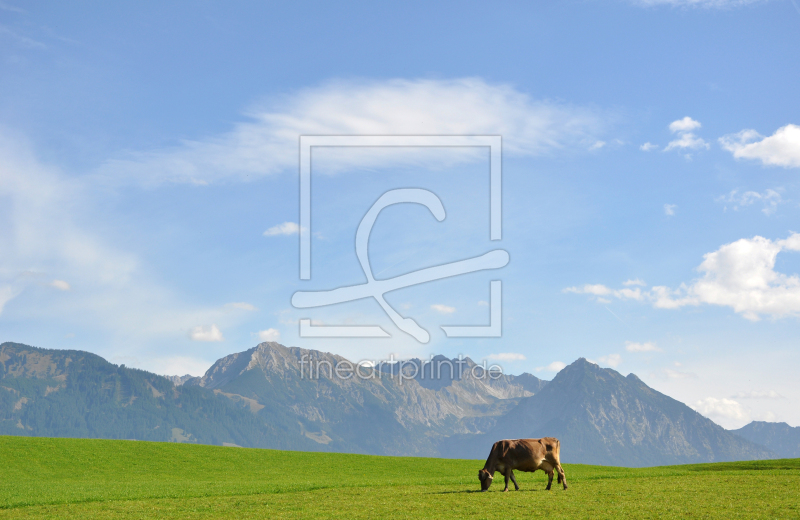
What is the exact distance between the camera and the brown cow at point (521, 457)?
115ft

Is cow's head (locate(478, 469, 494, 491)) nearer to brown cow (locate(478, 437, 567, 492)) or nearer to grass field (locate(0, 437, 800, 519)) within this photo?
brown cow (locate(478, 437, 567, 492))

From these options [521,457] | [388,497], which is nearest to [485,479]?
[521,457]

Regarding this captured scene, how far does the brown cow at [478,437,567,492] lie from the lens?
1374 inches

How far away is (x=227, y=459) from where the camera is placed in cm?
8106

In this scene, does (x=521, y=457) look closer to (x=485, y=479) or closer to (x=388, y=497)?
(x=485, y=479)

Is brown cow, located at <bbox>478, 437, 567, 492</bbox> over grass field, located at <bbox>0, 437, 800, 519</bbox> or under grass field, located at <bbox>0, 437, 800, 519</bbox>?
over

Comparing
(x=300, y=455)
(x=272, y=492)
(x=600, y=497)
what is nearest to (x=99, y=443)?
(x=300, y=455)

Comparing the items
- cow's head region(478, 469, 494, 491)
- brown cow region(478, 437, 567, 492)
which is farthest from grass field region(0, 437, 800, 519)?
brown cow region(478, 437, 567, 492)

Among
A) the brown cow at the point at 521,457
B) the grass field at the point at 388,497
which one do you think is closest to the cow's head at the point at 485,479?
the brown cow at the point at 521,457

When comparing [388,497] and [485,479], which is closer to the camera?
[485,479]

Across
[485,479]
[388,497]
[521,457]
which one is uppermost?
[521,457]

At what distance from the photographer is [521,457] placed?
1373 inches

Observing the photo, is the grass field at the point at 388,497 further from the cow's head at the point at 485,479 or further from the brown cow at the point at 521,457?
the brown cow at the point at 521,457

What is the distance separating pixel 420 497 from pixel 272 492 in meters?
13.5
